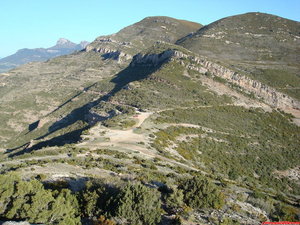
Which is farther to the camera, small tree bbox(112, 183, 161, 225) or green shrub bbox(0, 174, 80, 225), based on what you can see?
small tree bbox(112, 183, 161, 225)

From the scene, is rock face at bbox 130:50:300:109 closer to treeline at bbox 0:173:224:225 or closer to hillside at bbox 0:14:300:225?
hillside at bbox 0:14:300:225

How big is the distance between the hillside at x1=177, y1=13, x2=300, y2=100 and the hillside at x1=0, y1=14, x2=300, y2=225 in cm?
507

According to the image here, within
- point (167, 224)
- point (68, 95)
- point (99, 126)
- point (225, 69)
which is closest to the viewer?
point (167, 224)

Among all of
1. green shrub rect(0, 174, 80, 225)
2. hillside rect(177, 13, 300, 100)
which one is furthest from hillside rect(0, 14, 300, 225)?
hillside rect(177, 13, 300, 100)

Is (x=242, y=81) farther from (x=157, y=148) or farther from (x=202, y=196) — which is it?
(x=202, y=196)

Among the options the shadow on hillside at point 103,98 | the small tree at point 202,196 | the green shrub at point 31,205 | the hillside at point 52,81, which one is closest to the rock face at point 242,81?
the shadow on hillside at point 103,98

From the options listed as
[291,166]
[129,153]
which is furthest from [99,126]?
[291,166]

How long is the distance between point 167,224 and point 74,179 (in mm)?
9086

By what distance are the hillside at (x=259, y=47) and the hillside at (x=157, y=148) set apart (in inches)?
199

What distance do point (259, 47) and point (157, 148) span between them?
123537mm

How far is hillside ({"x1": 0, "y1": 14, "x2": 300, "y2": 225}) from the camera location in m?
15.4

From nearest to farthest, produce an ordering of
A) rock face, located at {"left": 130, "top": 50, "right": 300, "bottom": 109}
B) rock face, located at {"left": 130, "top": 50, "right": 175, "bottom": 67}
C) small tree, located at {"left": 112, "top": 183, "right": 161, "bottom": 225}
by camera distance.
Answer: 1. small tree, located at {"left": 112, "top": 183, "right": 161, "bottom": 225}
2. rock face, located at {"left": 130, "top": 50, "right": 300, "bottom": 109}
3. rock face, located at {"left": 130, "top": 50, "right": 175, "bottom": 67}

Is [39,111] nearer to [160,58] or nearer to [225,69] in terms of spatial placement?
[160,58]

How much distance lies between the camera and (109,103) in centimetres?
7250
